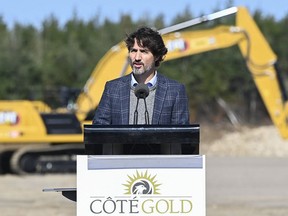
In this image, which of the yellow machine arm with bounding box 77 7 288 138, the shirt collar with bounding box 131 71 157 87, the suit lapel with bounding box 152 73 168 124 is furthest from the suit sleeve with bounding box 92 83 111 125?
the yellow machine arm with bounding box 77 7 288 138

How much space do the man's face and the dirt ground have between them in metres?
7.05

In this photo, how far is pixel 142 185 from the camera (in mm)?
4691

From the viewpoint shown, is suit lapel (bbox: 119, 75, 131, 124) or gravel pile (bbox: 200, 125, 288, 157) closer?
suit lapel (bbox: 119, 75, 131, 124)

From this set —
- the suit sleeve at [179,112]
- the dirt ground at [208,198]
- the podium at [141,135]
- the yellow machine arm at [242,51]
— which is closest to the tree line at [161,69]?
the dirt ground at [208,198]

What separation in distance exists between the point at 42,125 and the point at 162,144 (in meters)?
17.4

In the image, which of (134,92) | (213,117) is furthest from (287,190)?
(213,117)

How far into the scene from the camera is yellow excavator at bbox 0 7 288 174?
21938mm

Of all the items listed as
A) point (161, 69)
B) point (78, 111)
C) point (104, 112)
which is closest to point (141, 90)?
point (104, 112)

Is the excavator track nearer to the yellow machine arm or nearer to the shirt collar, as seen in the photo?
the yellow machine arm

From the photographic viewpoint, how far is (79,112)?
2220 cm

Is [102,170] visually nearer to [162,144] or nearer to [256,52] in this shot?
[162,144]

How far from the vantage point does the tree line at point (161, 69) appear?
48.0 m

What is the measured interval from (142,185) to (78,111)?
17.7 meters

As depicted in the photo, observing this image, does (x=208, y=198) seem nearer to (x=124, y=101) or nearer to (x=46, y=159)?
(x=46, y=159)
